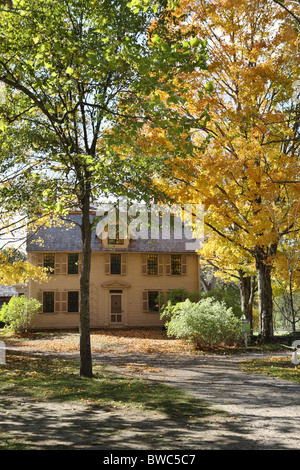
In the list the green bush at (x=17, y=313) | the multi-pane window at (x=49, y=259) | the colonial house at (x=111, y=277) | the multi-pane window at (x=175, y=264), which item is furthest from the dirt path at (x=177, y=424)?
the multi-pane window at (x=49, y=259)

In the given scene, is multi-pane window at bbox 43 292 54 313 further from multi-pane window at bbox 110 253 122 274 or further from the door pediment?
multi-pane window at bbox 110 253 122 274

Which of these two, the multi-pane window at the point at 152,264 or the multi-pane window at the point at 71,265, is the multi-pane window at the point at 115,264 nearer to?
the multi-pane window at the point at 152,264

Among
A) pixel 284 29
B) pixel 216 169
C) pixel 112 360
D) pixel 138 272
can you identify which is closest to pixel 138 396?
pixel 112 360

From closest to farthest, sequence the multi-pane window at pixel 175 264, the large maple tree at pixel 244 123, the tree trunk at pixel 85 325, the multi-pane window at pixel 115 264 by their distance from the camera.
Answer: the tree trunk at pixel 85 325 < the large maple tree at pixel 244 123 < the multi-pane window at pixel 115 264 < the multi-pane window at pixel 175 264

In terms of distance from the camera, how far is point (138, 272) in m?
27.7

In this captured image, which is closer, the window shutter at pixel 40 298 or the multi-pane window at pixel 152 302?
the window shutter at pixel 40 298

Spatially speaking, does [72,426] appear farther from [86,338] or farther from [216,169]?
[216,169]

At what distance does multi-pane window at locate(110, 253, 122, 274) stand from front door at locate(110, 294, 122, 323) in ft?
5.34

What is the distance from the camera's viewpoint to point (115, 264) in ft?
90.7

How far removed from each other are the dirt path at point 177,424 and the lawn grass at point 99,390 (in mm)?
351

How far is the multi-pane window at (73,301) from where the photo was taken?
2683 centimetres

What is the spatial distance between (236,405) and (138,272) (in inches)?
819

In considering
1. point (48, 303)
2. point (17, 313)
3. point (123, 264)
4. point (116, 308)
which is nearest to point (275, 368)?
point (17, 313)

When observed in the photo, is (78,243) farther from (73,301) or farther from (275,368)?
(275,368)
